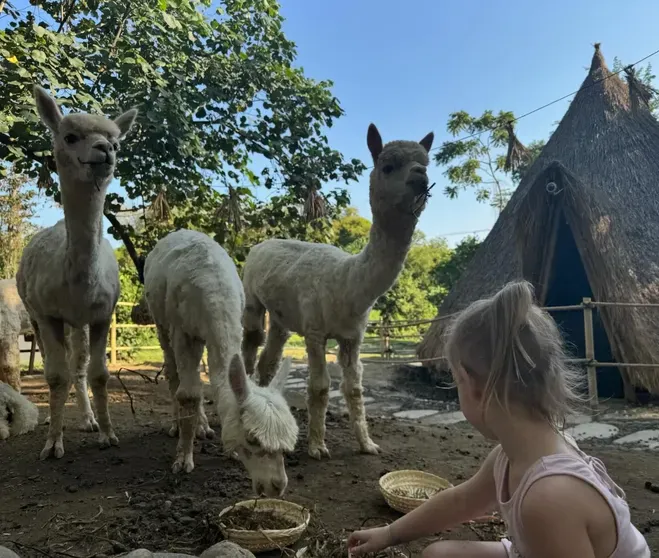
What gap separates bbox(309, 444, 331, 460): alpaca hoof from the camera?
4.25 metres

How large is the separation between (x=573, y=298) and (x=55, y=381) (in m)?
8.42

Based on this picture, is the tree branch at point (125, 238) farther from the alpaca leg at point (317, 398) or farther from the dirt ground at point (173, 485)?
the alpaca leg at point (317, 398)

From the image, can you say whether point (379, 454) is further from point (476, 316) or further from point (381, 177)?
point (476, 316)

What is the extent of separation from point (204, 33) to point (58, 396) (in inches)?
188

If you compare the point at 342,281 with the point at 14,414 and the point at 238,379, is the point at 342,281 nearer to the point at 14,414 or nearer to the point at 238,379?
the point at 238,379

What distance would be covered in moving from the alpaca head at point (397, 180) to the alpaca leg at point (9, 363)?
5605 millimetres

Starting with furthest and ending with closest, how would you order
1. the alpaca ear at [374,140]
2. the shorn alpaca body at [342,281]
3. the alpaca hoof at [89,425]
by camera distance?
the alpaca hoof at [89,425] < the alpaca ear at [374,140] < the shorn alpaca body at [342,281]

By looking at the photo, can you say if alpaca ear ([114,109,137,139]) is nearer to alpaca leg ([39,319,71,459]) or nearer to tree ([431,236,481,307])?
alpaca leg ([39,319,71,459])

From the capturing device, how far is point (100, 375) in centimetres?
441

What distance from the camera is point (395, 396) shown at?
799cm

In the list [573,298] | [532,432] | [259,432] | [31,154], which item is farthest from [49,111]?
[573,298]

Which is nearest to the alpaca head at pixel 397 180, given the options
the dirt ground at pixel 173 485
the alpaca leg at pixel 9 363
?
the dirt ground at pixel 173 485

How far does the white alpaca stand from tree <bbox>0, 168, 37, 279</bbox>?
36.1 feet

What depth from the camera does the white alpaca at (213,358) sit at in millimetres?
2766
